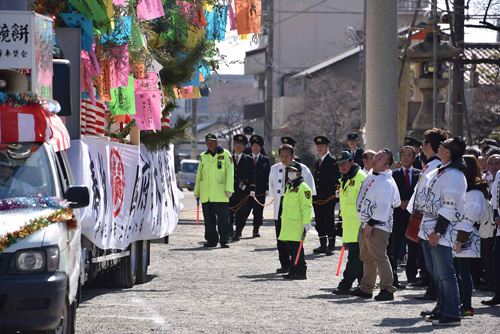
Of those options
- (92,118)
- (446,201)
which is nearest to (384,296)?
(446,201)

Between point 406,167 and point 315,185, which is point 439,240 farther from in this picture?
point 315,185

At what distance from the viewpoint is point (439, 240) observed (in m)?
9.32

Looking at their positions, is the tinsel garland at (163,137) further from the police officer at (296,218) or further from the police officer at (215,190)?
the police officer at (215,190)

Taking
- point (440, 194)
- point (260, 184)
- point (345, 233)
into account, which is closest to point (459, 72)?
point (260, 184)

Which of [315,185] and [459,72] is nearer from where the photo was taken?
[315,185]

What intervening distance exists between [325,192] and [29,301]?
1140cm

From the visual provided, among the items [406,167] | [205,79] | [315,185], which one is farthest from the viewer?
[315,185]

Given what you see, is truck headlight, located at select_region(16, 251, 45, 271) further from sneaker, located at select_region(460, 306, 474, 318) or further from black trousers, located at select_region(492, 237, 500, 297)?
black trousers, located at select_region(492, 237, 500, 297)

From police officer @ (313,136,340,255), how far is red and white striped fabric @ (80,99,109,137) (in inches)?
253

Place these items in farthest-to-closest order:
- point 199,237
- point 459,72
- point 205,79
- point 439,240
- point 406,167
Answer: point 459,72, point 199,237, point 205,79, point 406,167, point 439,240

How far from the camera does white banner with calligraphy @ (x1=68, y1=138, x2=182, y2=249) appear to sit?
9.80 metres

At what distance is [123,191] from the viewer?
38.0 ft

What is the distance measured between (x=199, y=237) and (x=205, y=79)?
5.49 meters

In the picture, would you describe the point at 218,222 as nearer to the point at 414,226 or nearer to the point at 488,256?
the point at 488,256
